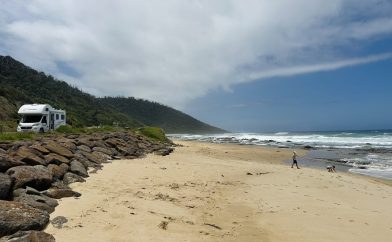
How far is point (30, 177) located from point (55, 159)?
293 centimetres

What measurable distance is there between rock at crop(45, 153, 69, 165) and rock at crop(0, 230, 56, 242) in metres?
5.41

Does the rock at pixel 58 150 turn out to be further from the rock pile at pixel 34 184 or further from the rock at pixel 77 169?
the rock at pixel 77 169

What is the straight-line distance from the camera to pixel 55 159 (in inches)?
460

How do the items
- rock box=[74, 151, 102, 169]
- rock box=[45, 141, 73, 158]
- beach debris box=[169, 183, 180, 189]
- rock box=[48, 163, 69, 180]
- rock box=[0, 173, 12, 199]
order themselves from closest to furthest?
rock box=[0, 173, 12, 199]
rock box=[48, 163, 69, 180]
beach debris box=[169, 183, 180, 189]
rock box=[45, 141, 73, 158]
rock box=[74, 151, 102, 169]

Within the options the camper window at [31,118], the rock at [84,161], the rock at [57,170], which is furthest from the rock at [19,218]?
the camper window at [31,118]

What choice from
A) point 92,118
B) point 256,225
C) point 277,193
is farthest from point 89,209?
point 92,118

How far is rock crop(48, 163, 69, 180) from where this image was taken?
10304mm

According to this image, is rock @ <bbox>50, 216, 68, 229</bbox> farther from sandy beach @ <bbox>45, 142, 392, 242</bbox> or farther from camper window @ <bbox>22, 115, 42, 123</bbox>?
camper window @ <bbox>22, 115, 42, 123</bbox>

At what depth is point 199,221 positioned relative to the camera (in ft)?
28.6

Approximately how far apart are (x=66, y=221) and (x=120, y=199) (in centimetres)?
244

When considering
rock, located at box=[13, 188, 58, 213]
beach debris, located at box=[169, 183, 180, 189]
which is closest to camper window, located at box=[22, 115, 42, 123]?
beach debris, located at box=[169, 183, 180, 189]

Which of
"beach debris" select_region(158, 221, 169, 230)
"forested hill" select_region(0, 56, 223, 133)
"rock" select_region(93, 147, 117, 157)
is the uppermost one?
"forested hill" select_region(0, 56, 223, 133)

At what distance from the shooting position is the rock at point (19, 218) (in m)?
6.19

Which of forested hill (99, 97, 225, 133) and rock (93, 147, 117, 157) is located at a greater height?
forested hill (99, 97, 225, 133)
